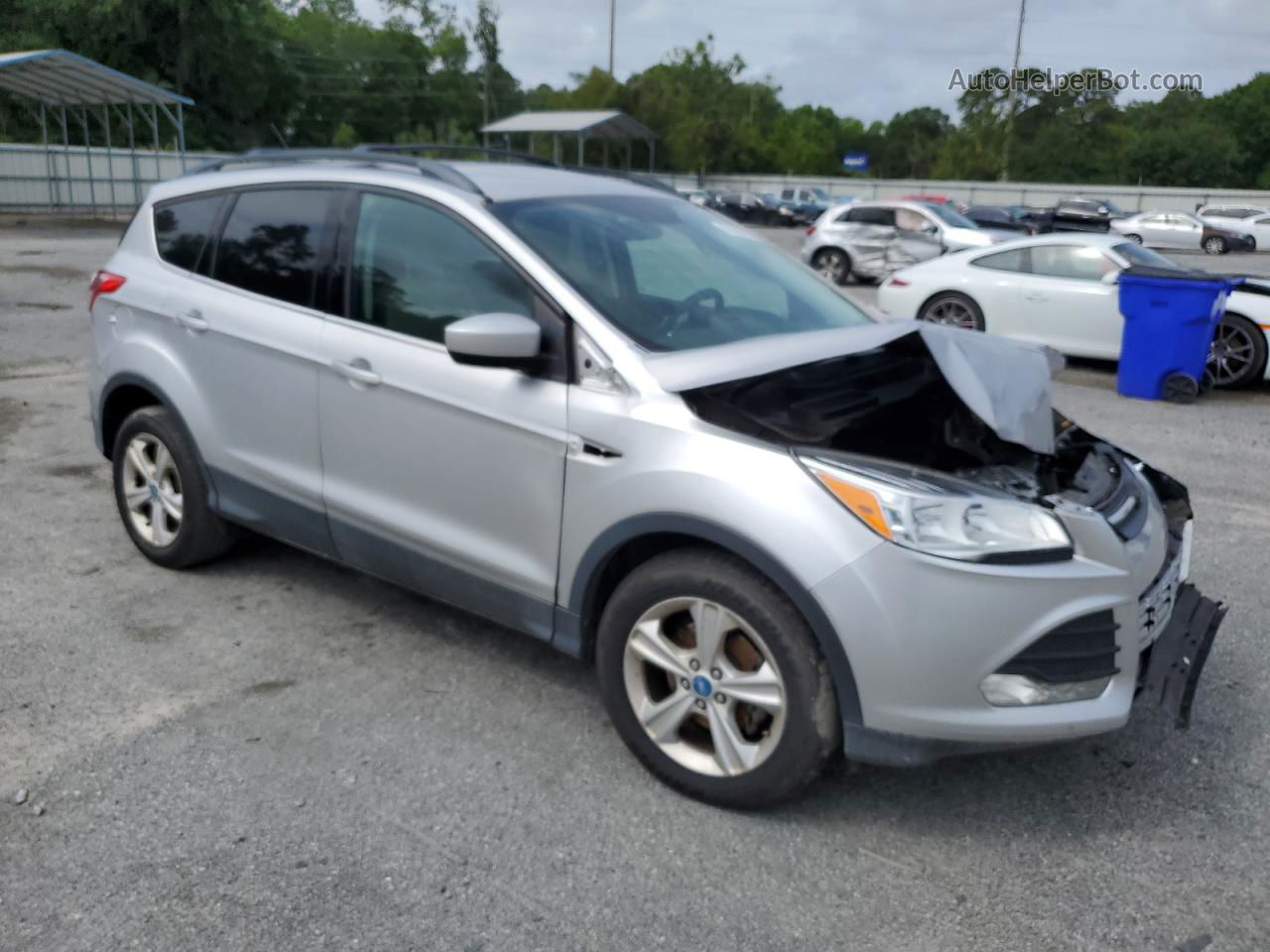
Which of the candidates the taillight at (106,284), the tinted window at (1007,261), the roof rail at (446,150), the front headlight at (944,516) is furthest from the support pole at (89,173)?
the front headlight at (944,516)

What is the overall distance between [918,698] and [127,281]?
367 centimetres

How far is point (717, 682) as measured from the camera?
10.1 ft

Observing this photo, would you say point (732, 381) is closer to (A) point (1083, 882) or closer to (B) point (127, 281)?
(A) point (1083, 882)

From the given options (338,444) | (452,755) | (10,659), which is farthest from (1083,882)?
(10,659)

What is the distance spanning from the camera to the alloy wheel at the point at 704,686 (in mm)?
3021

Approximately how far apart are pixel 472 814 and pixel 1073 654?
166cm

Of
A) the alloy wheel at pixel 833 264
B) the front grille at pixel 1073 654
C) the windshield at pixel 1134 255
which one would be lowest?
the alloy wheel at pixel 833 264

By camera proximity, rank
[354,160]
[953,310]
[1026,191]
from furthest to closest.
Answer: [1026,191] → [953,310] → [354,160]

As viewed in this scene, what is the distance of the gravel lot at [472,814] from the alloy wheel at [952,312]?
7.74 metres

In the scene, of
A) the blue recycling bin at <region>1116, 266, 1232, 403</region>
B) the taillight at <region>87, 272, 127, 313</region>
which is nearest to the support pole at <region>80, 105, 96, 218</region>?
the blue recycling bin at <region>1116, 266, 1232, 403</region>

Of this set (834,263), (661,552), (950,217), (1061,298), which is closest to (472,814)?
(661,552)

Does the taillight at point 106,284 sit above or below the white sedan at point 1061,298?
above

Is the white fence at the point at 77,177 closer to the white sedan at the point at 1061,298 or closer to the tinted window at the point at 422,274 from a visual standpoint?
the white sedan at the point at 1061,298

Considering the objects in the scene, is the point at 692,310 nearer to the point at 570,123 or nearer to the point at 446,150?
the point at 446,150
